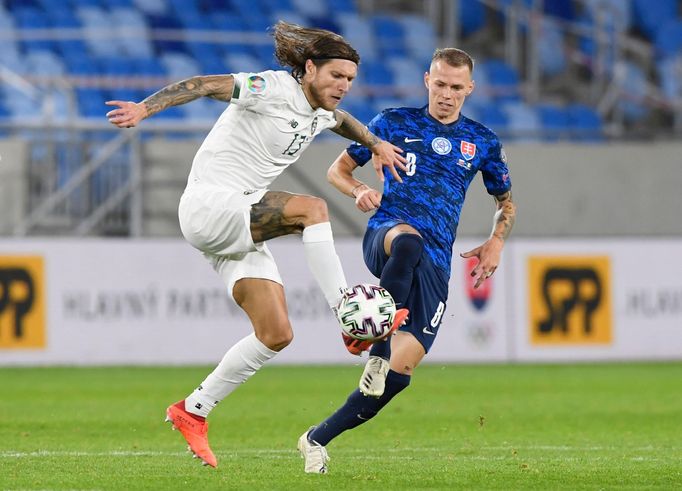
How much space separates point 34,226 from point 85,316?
4.45ft

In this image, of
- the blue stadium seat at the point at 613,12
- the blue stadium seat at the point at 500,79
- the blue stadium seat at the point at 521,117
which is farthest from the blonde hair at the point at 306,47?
the blue stadium seat at the point at 500,79

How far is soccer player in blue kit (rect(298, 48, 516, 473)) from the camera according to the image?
23.9 feet

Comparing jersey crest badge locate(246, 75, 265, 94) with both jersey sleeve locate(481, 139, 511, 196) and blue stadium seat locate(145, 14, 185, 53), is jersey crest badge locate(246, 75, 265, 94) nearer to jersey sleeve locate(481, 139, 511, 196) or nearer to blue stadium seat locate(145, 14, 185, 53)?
jersey sleeve locate(481, 139, 511, 196)

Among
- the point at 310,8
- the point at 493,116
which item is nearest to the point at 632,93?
the point at 493,116

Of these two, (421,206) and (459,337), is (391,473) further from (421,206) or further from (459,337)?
(459,337)

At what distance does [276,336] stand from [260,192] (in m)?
0.74

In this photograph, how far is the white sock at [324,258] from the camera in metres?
7.03

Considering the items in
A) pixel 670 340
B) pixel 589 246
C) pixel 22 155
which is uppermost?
pixel 22 155

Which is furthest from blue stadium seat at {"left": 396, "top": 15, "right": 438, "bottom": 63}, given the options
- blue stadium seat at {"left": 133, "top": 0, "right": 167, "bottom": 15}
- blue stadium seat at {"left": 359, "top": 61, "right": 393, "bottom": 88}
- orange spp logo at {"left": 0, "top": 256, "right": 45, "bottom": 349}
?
orange spp logo at {"left": 0, "top": 256, "right": 45, "bottom": 349}

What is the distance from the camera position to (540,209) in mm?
18484

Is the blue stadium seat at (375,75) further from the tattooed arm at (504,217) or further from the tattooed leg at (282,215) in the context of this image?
the tattooed leg at (282,215)

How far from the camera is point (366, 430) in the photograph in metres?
10.4

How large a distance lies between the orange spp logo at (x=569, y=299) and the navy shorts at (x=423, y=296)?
32.1 feet

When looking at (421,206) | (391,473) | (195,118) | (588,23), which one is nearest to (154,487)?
(391,473)
